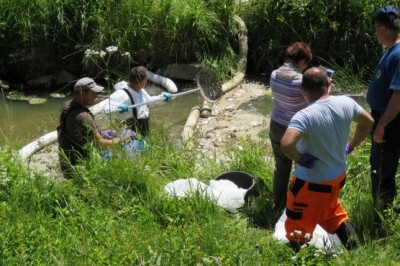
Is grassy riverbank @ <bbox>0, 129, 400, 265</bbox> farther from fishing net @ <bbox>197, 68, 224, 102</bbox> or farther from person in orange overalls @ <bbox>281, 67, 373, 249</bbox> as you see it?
fishing net @ <bbox>197, 68, 224, 102</bbox>

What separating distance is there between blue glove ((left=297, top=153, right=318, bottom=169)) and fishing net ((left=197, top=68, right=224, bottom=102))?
13.1 feet

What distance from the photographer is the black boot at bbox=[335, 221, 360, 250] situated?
162 inches

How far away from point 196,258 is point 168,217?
2.73 feet

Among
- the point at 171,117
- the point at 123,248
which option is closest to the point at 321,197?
the point at 123,248

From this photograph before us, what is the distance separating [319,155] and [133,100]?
9.20ft

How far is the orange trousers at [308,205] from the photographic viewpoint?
401 cm

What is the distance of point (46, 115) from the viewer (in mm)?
9516

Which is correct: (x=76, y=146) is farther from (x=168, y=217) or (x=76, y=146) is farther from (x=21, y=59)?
(x=21, y=59)

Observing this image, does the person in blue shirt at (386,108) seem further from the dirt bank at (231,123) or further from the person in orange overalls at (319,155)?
the dirt bank at (231,123)

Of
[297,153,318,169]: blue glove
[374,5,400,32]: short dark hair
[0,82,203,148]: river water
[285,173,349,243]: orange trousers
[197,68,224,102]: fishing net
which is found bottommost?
[0,82,203,148]: river water

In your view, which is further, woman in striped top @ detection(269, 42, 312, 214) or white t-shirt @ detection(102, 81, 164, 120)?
white t-shirt @ detection(102, 81, 164, 120)

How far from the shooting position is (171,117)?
8945 mm

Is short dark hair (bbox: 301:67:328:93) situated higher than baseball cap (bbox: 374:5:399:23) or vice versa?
baseball cap (bbox: 374:5:399:23)

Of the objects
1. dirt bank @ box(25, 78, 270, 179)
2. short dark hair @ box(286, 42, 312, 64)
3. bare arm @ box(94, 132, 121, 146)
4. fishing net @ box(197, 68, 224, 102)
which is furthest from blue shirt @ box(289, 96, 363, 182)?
fishing net @ box(197, 68, 224, 102)
